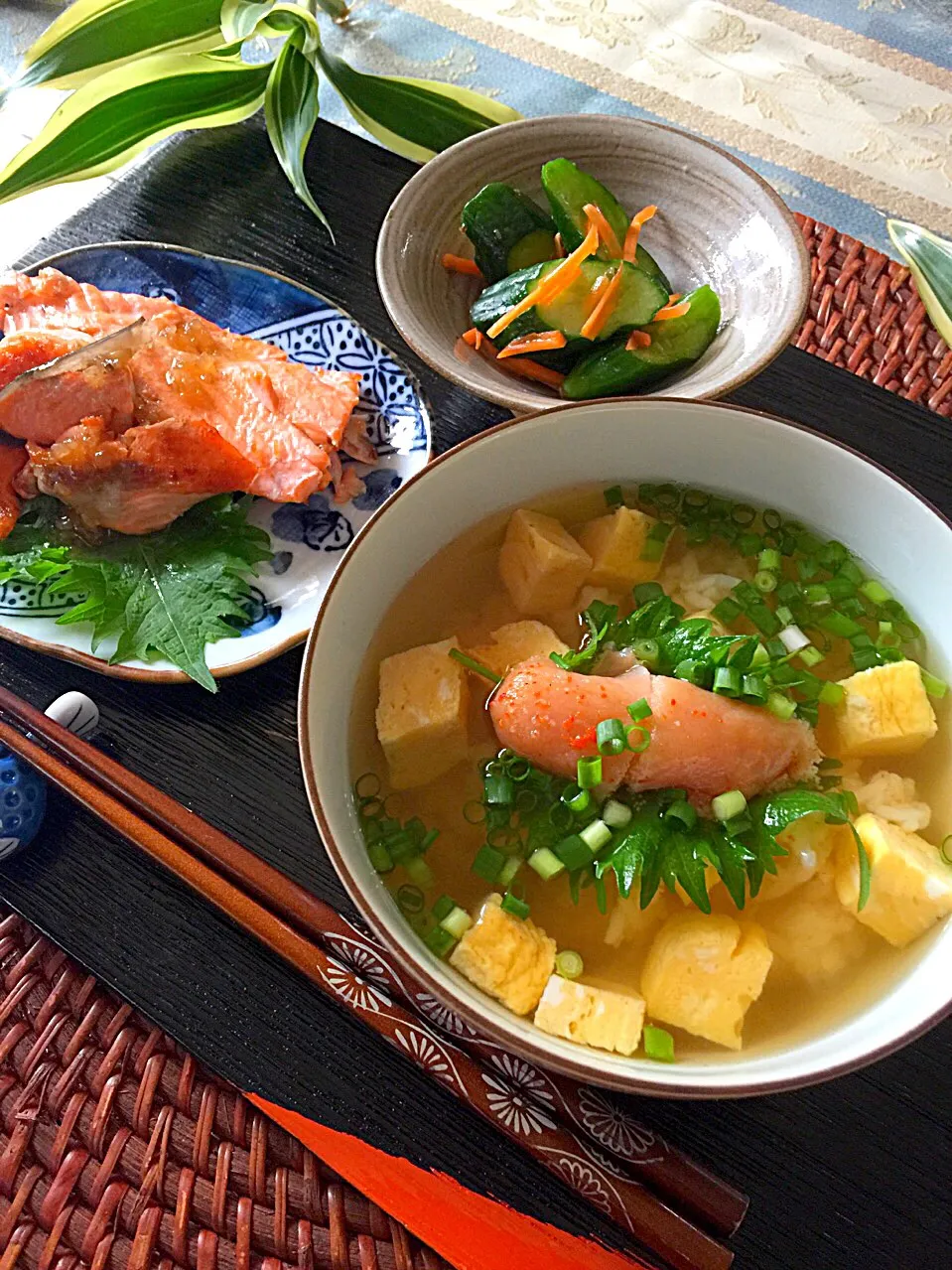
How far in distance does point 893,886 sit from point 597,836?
0.30m

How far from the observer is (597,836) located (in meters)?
1.00

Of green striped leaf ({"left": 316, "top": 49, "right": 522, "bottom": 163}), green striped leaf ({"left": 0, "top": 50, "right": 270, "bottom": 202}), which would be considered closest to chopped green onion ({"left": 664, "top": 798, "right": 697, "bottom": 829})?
green striped leaf ({"left": 316, "top": 49, "right": 522, "bottom": 163})

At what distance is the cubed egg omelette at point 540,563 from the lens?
115 centimetres

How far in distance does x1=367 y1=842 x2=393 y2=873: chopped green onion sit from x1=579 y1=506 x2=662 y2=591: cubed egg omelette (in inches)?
16.5

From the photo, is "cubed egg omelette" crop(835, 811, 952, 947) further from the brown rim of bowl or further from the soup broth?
the brown rim of bowl

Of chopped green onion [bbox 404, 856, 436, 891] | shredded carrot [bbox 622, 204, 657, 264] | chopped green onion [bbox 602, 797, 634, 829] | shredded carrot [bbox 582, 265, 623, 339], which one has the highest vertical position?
shredded carrot [bbox 622, 204, 657, 264]

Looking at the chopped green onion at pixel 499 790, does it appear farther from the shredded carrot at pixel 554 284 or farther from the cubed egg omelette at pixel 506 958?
the shredded carrot at pixel 554 284

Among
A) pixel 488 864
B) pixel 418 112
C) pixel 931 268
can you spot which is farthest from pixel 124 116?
pixel 488 864

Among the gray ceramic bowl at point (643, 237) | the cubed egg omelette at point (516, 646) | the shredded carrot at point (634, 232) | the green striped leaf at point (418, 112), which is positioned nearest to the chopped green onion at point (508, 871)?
the cubed egg omelette at point (516, 646)

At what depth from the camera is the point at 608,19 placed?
221cm

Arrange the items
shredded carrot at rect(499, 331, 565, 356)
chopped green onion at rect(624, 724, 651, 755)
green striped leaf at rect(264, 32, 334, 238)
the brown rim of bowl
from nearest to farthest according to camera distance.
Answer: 1. the brown rim of bowl
2. chopped green onion at rect(624, 724, 651, 755)
3. shredded carrot at rect(499, 331, 565, 356)
4. green striped leaf at rect(264, 32, 334, 238)

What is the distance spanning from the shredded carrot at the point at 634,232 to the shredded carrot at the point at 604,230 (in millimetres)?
12

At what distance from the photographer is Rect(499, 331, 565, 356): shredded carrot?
1414 mm

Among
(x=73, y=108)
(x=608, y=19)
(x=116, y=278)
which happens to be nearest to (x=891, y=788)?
(x=116, y=278)
